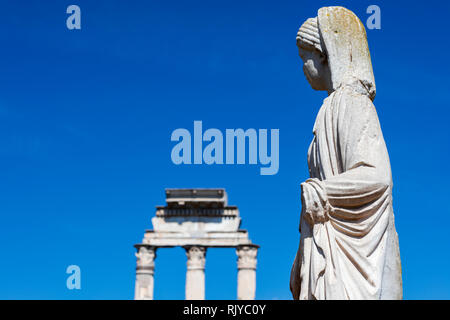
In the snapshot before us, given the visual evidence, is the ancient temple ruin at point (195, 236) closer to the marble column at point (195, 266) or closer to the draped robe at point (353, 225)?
the marble column at point (195, 266)

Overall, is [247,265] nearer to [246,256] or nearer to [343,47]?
[246,256]

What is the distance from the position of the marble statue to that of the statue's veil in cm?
9

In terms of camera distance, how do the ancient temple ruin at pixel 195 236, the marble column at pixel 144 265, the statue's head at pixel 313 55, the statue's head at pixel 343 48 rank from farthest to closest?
the marble column at pixel 144 265, the ancient temple ruin at pixel 195 236, the statue's head at pixel 313 55, the statue's head at pixel 343 48

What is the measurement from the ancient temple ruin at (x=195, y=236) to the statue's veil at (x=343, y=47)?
27.4 metres

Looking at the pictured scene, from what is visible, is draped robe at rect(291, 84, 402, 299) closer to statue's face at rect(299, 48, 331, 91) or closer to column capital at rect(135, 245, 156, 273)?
statue's face at rect(299, 48, 331, 91)

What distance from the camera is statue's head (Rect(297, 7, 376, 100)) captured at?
518cm

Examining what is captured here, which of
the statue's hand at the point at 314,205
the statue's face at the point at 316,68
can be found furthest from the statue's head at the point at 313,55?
the statue's hand at the point at 314,205

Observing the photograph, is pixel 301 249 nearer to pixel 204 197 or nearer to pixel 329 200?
pixel 329 200

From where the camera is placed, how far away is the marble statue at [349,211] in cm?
462

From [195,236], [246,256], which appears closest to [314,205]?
[246,256]

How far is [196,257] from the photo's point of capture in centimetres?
3300

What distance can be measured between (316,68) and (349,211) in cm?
120

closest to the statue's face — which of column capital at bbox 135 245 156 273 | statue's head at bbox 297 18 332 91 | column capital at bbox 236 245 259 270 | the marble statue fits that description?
statue's head at bbox 297 18 332 91
